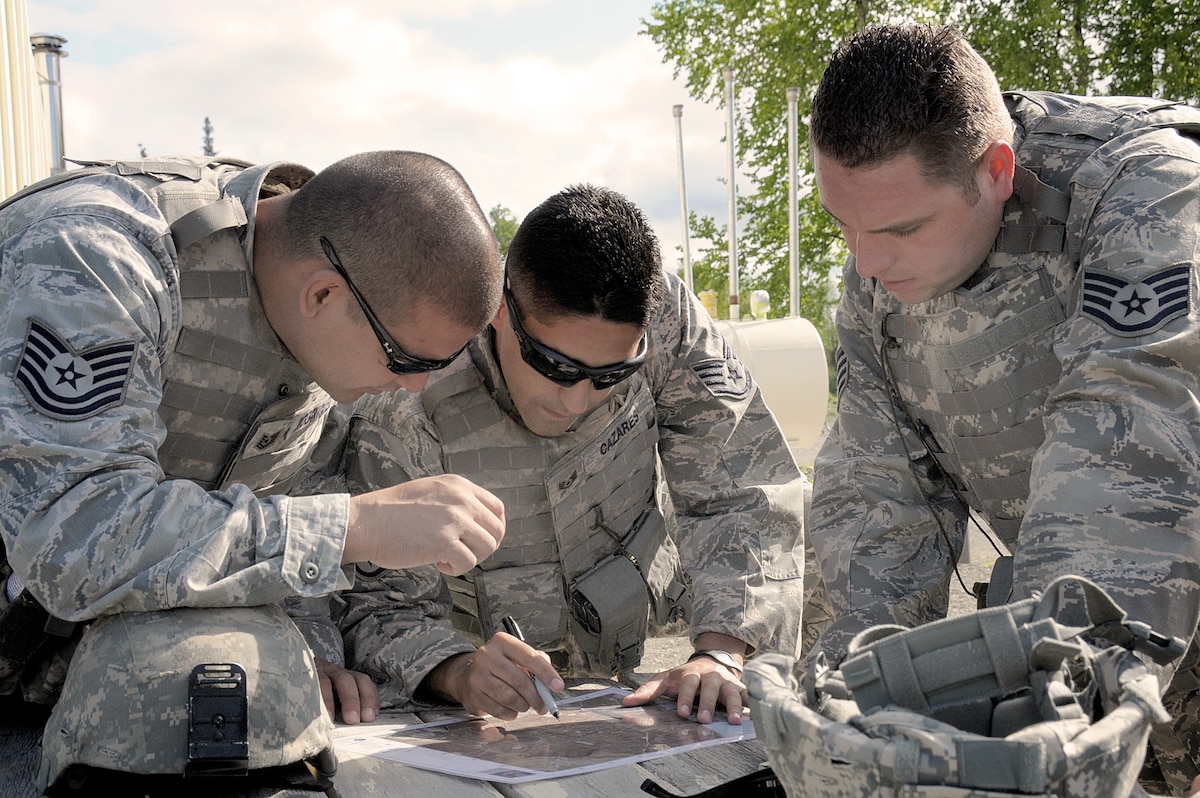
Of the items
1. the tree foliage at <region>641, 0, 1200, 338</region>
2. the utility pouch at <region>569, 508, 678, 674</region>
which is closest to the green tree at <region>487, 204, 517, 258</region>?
the tree foliage at <region>641, 0, 1200, 338</region>

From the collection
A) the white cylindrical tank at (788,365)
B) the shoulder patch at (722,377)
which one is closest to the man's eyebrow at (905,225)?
the shoulder patch at (722,377)

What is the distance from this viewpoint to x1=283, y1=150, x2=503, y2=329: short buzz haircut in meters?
2.21

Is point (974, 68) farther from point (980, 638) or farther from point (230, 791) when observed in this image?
point (230, 791)

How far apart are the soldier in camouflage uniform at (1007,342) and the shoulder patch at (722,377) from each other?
30 centimetres

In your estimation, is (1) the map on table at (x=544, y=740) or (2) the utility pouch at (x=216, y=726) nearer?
(2) the utility pouch at (x=216, y=726)

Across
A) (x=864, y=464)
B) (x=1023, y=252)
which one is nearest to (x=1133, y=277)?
(x=1023, y=252)

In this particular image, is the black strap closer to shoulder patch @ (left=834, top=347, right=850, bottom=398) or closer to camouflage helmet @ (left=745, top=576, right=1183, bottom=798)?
camouflage helmet @ (left=745, top=576, right=1183, bottom=798)

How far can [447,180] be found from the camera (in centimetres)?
232

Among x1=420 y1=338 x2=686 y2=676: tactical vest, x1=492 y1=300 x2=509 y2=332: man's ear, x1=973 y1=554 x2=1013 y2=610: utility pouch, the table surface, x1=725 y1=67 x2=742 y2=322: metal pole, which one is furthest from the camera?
x1=725 y1=67 x2=742 y2=322: metal pole

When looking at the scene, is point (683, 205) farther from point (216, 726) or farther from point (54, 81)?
point (216, 726)

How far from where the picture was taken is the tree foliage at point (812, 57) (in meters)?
13.3

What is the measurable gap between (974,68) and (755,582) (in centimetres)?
131

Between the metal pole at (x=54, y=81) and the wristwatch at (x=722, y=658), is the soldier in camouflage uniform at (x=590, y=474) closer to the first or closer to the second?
the wristwatch at (x=722, y=658)

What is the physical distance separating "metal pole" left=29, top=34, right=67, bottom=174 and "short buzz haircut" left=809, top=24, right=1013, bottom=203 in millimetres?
4967
